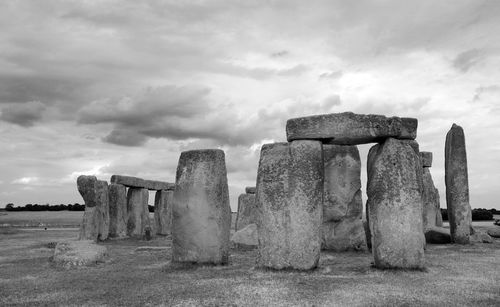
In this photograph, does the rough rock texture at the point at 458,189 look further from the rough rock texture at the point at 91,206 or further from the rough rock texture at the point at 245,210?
the rough rock texture at the point at 91,206

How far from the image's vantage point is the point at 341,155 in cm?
1636

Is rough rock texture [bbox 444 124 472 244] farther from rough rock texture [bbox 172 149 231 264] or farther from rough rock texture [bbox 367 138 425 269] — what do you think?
rough rock texture [bbox 172 149 231 264]

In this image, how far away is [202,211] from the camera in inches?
470

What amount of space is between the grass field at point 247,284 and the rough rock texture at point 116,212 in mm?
8427

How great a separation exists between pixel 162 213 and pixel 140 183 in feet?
8.55

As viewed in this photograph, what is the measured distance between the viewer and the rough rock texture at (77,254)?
1253cm

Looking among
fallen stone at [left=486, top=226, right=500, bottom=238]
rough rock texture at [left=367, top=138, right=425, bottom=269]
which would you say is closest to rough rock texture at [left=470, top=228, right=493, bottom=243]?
fallen stone at [left=486, top=226, right=500, bottom=238]

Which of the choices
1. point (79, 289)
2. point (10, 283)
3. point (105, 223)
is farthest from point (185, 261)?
point (105, 223)

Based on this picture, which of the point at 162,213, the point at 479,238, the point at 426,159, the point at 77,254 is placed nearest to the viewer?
the point at 77,254

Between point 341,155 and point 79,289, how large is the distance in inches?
379

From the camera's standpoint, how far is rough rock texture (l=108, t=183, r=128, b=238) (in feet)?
72.6

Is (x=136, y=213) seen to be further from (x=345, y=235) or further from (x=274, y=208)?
(x=274, y=208)

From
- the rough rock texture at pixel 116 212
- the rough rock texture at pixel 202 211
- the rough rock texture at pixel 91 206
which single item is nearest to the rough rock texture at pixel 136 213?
the rough rock texture at pixel 116 212

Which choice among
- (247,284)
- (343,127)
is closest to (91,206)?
(247,284)
